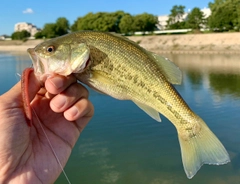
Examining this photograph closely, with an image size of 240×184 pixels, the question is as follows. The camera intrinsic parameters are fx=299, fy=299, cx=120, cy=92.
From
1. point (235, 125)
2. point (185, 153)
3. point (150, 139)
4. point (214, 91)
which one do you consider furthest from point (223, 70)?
point (185, 153)

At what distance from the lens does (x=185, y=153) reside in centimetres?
299

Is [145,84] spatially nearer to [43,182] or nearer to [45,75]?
[45,75]

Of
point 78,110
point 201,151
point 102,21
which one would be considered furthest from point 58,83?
point 102,21

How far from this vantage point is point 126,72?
2.84 meters

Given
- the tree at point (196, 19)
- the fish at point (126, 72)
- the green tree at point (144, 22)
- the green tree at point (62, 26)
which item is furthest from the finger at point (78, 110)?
the green tree at point (62, 26)

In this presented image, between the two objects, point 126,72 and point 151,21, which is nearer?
point 126,72

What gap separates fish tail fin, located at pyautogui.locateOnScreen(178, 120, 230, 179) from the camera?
2.85 meters

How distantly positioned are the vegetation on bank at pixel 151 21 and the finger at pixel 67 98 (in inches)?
2529

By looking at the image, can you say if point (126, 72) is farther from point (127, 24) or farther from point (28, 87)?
point (127, 24)

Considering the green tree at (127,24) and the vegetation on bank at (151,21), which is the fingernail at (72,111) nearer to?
the vegetation on bank at (151,21)

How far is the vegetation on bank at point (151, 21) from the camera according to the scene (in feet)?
214

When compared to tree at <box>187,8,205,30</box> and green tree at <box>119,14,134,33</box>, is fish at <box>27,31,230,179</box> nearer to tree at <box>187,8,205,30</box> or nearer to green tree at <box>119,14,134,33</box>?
tree at <box>187,8,205,30</box>

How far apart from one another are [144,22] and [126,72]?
84673 mm

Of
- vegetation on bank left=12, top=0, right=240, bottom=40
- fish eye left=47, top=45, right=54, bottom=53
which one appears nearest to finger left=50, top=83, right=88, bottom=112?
fish eye left=47, top=45, right=54, bottom=53
